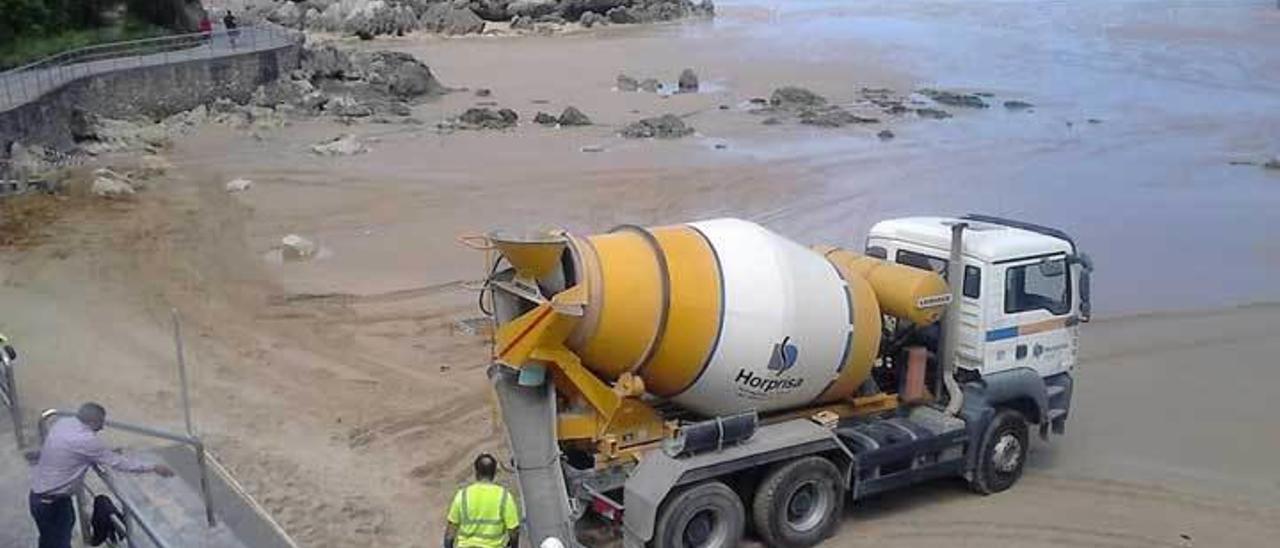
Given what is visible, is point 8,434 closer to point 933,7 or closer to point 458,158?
point 458,158

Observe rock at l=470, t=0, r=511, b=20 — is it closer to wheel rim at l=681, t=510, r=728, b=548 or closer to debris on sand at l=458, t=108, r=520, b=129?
debris on sand at l=458, t=108, r=520, b=129

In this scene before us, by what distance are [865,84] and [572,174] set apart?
2352 centimetres

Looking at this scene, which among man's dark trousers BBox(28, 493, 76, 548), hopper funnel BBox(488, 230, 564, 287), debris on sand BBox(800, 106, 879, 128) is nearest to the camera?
man's dark trousers BBox(28, 493, 76, 548)

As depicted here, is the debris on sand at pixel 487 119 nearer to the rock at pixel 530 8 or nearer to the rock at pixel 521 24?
the rock at pixel 521 24

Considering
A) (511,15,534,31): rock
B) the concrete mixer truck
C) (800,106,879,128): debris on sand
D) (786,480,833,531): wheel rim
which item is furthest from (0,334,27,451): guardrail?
(511,15,534,31): rock

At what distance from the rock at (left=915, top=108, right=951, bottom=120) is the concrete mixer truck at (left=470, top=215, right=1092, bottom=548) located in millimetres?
30574

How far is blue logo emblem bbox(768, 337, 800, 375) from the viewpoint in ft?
36.2

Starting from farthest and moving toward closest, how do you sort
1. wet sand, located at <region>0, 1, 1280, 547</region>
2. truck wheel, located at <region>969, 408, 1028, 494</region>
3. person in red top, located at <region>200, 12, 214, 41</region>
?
person in red top, located at <region>200, 12, 214, 41</region>, wet sand, located at <region>0, 1, 1280, 547</region>, truck wheel, located at <region>969, 408, 1028, 494</region>

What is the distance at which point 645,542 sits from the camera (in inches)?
412

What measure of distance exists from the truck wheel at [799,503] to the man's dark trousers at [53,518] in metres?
5.51

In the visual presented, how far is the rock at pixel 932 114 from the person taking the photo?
139ft

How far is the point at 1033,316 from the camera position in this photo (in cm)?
1272

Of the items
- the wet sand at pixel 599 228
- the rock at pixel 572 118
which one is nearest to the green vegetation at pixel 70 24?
the wet sand at pixel 599 228

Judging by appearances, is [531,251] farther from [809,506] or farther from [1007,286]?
[1007,286]
